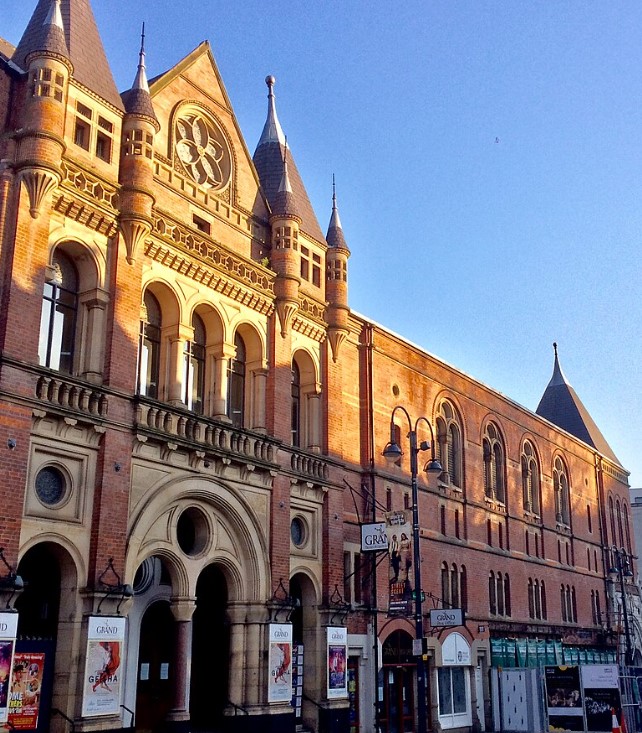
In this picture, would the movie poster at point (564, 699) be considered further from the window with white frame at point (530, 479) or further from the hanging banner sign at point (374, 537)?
the window with white frame at point (530, 479)

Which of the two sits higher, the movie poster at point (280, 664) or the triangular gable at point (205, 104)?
the triangular gable at point (205, 104)

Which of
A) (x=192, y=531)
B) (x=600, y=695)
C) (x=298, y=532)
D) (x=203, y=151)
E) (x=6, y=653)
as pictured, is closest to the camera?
(x=6, y=653)

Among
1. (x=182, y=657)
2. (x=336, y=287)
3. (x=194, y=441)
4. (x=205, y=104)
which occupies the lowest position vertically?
(x=182, y=657)

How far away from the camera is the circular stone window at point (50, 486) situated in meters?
20.6

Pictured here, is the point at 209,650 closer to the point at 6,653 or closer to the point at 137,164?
the point at 6,653

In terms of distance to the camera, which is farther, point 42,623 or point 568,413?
point 568,413

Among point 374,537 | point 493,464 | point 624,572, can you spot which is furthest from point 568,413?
point 374,537

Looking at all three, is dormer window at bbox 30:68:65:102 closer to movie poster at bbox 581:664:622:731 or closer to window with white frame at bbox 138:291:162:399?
window with white frame at bbox 138:291:162:399

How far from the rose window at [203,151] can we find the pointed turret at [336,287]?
5.13 meters

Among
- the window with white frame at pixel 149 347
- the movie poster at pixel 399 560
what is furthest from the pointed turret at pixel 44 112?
the movie poster at pixel 399 560

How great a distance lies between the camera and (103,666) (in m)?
20.6

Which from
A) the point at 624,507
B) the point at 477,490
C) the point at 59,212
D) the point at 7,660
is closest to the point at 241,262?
the point at 59,212

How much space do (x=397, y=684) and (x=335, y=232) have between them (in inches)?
619

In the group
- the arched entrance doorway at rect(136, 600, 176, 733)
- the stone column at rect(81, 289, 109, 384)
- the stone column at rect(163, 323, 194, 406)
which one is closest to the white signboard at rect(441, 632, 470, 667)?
the arched entrance doorway at rect(136, 600, 176, 733)
